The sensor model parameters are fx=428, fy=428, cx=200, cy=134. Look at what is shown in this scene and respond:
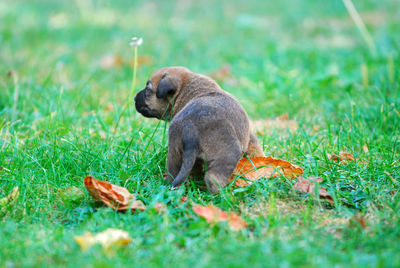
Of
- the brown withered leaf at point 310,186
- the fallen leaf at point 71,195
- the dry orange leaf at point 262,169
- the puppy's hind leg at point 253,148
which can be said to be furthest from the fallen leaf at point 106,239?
the puppy's hind leg at point 253,148

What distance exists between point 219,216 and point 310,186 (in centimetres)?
75

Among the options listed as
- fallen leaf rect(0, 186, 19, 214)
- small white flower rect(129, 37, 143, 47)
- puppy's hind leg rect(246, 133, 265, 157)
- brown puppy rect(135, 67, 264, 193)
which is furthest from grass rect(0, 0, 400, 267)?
small white flower rect(129, 37, 143, 47)

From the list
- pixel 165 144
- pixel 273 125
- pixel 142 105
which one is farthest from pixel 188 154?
pixel 273 125

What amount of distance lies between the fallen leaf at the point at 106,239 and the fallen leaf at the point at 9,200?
76cm

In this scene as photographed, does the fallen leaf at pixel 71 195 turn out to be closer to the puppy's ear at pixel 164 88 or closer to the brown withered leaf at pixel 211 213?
the brown withered leaf at pixel 211 213

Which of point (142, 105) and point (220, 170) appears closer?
point (220, 170)

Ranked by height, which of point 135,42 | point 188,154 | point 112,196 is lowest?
point 112,196

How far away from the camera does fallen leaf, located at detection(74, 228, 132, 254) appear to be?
217cm

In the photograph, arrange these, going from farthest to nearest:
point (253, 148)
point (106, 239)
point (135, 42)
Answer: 1. point (135, 42)
2. point (253, 148)
3. point (106, 239)

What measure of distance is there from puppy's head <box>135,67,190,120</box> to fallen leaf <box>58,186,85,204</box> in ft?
3.45

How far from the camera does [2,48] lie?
726cm

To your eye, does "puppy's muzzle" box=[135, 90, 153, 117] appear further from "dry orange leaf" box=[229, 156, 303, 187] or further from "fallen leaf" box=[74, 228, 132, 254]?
"fallen leaf" box=[74, 228, 132, 254]

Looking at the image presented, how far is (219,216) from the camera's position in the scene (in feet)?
8.21

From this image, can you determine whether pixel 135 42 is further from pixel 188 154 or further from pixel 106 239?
pixel 106 239
